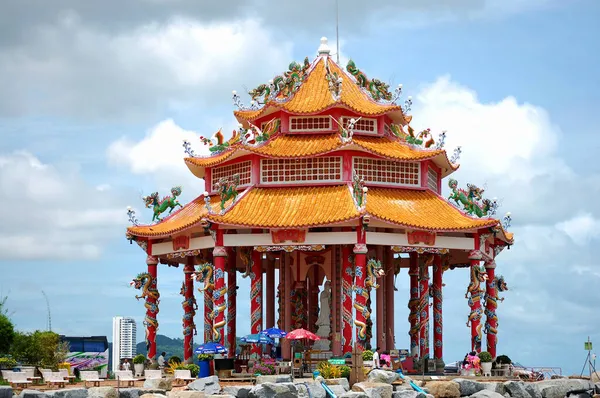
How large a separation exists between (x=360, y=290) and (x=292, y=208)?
5621 millimetres

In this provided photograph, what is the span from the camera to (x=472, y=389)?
47.7m

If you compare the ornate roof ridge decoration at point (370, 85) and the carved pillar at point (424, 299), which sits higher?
the ornate roof ridge decoration at point (370, 85)

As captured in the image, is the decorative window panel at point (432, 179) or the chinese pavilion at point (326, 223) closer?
the chinese pavilion at point (326, 223)

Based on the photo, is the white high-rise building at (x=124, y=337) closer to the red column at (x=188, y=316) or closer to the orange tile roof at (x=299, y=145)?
the red column at (x=188, y=316)

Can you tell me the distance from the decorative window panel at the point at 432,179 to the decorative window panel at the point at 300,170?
5.86m

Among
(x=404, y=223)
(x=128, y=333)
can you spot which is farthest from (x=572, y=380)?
(x=128, y=333)

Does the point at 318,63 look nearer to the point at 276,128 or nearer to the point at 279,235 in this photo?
the point at 276,128

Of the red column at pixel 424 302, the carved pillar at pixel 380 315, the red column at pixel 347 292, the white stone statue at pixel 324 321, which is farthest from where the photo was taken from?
the red column at pixel 424 302

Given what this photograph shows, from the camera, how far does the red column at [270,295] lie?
199 feet

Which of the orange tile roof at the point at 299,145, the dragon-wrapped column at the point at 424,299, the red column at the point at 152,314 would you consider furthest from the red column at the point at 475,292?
the red column at the point at 152,314

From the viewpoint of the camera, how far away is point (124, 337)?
94.4m

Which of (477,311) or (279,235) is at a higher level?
(279,235)

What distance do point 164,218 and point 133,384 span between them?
13.3 metres

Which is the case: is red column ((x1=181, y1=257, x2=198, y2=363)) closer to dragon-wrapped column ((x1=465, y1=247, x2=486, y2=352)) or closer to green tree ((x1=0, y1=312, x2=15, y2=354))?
green tree ((x1=0, y1=312, x2=15, y2=354))
